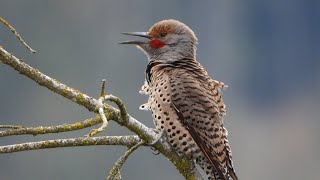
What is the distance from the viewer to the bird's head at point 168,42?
765 centimetres

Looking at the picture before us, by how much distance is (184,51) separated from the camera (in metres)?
7.68

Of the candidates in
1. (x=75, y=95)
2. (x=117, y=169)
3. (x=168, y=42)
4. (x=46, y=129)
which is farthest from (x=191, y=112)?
(x=46, y=129)

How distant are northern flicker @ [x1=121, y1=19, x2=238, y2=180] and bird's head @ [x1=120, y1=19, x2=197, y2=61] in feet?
0.68

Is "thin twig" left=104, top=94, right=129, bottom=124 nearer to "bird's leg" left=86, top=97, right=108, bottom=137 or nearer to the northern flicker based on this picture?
"bird's leg" left=86, top=97, right=108, bottom=137

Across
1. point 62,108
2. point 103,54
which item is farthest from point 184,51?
point 103,54

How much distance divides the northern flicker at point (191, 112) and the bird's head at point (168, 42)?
0.68 ft

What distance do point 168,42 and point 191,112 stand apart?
0.99 m

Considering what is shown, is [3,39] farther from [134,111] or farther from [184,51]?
[184,51]

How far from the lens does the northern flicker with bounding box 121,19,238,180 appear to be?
22.1ft

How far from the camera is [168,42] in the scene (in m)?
7.70

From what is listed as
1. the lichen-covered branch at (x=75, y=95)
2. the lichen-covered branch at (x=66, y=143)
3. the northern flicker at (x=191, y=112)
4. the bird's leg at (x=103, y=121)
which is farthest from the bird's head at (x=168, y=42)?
the bird's leg at (x=103, y=121)

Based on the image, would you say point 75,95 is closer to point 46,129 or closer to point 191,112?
point 46,129

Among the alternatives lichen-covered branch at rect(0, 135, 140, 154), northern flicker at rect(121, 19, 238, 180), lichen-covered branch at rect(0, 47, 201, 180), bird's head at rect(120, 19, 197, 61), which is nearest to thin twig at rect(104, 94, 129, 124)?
lichen-covered branch at rect(0, 47, 201, 180)

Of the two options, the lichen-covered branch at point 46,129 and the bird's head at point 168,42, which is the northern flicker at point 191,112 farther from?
the lichen-covered branch at point 46,129
